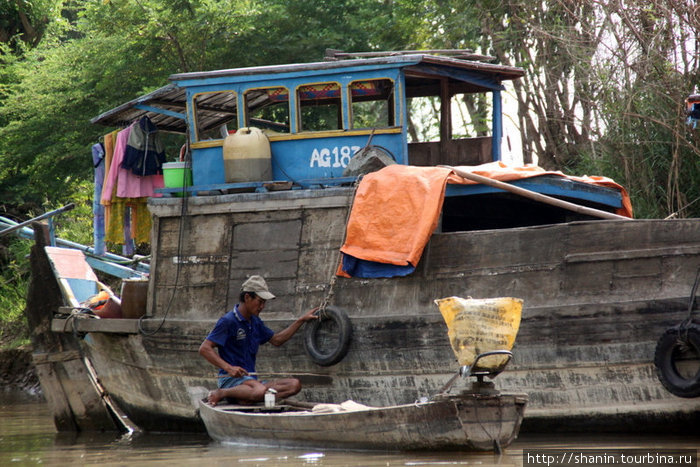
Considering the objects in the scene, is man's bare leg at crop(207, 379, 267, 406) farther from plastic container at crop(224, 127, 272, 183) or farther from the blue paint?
the blue paint

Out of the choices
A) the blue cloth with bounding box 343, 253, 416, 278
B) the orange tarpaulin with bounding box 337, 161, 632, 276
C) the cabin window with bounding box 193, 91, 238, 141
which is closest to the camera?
the orange tarpaulin with bounding box 337, 161, 632, 276

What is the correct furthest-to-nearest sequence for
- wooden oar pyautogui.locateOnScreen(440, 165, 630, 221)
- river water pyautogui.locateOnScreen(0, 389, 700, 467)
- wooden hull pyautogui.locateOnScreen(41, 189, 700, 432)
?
wooden oar pyautogui.locateOnScreen(440, 165, 630, 221), wooden hull pyautogui.locateOnScreen(41, 189, 700, 432), river water pyautogui.locateOnScreen(0, 389, 700, 467)

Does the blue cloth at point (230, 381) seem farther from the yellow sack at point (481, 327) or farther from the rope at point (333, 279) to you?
the yellow sack at point (481, 327)

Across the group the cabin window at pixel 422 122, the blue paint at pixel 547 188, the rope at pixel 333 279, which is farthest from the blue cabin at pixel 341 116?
the cabin window at pixel 422 122

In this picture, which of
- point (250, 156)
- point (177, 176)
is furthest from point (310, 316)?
point (177, 176)

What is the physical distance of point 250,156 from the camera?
850 cm

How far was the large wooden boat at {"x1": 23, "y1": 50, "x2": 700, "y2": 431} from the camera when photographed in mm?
6777

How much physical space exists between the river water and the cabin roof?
341 centimetres

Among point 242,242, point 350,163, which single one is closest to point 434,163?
point 350,163

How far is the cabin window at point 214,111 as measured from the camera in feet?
30.0

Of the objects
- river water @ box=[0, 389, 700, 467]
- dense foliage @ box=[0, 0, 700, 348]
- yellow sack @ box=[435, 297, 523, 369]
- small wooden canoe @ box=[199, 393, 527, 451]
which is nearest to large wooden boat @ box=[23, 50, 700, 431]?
river water @ box=[0, 389, 700, 467]

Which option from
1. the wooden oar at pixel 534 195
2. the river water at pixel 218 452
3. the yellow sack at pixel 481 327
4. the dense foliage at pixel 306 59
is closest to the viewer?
the yellow sack at pixel 481 327

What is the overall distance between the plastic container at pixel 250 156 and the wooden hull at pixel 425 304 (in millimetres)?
229

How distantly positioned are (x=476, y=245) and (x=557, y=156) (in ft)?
25.4
